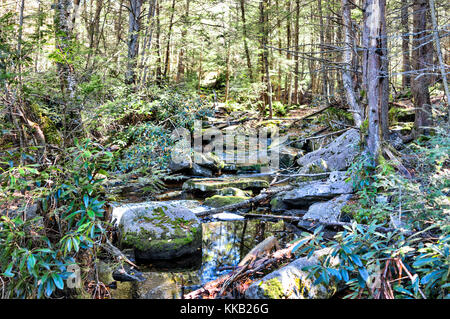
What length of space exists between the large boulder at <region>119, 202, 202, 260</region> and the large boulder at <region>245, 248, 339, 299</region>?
2.26 m

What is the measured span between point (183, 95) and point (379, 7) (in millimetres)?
6744

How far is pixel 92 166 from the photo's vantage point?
9.61 feet

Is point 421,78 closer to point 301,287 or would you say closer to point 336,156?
point 336,156

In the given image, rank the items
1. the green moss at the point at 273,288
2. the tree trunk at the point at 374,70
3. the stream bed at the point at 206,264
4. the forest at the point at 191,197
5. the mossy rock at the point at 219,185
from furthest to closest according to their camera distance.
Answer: the mossy rock at the point at 219,185 → the tree trunk at the point at 374,70 → the stream bed at the point at 206,264 → the green moss at the point at 273,288 → the forest at the point at 191,197

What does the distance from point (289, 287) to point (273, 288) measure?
176 millimetres

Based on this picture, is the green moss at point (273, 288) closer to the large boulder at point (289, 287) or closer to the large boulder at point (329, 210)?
the large boulder at point (289, 287)

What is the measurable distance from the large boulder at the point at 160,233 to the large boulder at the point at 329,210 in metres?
2.44

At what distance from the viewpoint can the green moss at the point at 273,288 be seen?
3.01 metres

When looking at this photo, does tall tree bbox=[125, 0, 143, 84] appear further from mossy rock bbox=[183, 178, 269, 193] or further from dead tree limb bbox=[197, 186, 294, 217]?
dead tree limb bbox=[197, 186, 294, 217]

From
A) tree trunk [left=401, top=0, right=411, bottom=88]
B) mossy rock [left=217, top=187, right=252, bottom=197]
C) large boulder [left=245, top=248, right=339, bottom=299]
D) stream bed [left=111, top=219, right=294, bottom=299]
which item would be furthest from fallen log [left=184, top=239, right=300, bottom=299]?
mossy rock [left=217, top=187, right=252, bottom=197]

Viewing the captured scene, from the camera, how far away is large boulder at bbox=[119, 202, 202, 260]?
507cm

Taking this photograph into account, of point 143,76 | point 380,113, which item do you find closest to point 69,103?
point 380,113

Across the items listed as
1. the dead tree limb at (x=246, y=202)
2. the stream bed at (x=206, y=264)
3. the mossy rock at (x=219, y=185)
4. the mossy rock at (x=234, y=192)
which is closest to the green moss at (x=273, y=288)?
the stream bed at (x=206, y=264)
